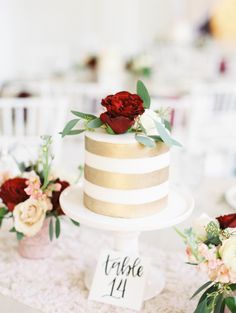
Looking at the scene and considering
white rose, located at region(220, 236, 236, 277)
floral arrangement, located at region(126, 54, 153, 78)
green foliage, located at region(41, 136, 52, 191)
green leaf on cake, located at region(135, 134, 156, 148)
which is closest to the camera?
white rose, located at region(220, 236, 236, 277)

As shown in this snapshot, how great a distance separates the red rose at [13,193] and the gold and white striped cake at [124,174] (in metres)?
0.20

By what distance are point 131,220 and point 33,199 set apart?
260 mm

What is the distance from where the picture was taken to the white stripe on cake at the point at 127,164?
0.92 metres

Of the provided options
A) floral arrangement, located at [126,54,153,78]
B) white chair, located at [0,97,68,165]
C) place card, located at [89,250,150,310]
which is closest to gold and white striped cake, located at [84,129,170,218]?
place card, located at [89,250,150,310]

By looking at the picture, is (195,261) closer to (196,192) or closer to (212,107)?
(196,192)

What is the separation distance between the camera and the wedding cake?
3.02 ft

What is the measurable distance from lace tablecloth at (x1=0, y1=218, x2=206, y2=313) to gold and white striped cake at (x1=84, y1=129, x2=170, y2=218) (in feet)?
0.63

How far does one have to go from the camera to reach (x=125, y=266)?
99 cm

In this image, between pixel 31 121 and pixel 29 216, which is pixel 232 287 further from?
pixel 31 121

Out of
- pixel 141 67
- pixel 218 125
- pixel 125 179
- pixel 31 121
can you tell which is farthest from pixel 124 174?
pixel 141 67

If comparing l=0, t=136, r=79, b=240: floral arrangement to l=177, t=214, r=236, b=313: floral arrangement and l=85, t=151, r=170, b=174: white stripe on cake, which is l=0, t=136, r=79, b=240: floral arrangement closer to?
l=85, t=151, r=170, b=174: white stripe on cake

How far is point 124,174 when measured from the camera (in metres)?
0.92

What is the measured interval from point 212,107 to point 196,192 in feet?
5.78

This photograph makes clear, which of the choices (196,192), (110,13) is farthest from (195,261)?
(110,13)
